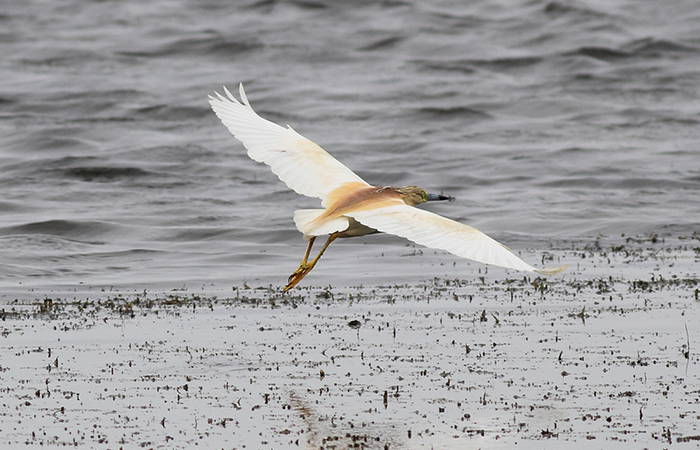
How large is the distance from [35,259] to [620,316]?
6847 millimetres

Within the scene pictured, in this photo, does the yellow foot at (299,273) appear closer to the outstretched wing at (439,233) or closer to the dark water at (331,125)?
the outstretched wing at (439,233)

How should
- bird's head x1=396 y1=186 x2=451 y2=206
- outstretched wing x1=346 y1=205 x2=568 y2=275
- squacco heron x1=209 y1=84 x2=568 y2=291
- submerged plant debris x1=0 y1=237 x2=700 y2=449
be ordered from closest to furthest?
submerged plant debris x1=0 y1=237 x2=700 y2=449
outstretched wing x1=346 y1=205 x2=568 y2=275
squacco heron x1=209 y1=84 x2=568 y2=291
bird's head x1=396 y1=186 x2=451 y2=206

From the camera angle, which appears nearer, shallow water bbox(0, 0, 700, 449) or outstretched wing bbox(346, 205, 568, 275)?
shallow water bbox(0, 0, 700, 449)

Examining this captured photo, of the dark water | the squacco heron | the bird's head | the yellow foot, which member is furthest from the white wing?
the dark water

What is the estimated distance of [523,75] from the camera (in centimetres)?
2797

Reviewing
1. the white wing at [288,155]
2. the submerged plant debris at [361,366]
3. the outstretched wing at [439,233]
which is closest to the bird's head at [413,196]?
the white wing at [288,155]

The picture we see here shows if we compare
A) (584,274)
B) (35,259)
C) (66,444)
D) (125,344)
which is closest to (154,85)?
(35,259)

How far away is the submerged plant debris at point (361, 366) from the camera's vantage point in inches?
238

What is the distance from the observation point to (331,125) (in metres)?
23.5

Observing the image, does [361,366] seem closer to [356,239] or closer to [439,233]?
[439,233]

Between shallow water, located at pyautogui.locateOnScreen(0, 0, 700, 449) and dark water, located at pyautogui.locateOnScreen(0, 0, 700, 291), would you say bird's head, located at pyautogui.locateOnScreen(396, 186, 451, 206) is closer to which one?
shallow water, located at pyautogui.locateOnScreen(0, 0, 700, 449)

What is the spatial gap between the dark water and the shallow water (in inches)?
3.6

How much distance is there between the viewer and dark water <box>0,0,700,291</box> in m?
14.1

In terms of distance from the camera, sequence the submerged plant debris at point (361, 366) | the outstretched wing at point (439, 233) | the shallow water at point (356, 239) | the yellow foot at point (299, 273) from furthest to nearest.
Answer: the yellow foot at point (299, 273), the outstretched wing at point (439, 233), the shallow water at point (356, 239), the submerged plant debris at point (361, 366)
